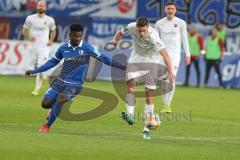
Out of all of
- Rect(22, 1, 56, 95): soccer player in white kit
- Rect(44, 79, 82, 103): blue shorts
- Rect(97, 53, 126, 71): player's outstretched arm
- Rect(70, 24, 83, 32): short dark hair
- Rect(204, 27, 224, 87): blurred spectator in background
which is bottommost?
Rect(204, 27, 224, 87): blurred spectator in background

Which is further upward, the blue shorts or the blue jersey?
the blue jersey

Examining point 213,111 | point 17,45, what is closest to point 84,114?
point 213,111

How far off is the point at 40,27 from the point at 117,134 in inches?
440

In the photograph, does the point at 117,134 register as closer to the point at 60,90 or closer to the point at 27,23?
the point at 60,90

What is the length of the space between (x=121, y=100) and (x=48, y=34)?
3609mm

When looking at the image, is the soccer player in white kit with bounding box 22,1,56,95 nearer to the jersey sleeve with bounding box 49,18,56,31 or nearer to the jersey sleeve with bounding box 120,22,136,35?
the jersey sleeve with bounding box 49,18,56,31

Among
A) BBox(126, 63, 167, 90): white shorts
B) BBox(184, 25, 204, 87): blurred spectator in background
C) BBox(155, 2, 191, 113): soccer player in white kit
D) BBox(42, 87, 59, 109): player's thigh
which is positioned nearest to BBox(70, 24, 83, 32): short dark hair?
BBox(42, 87, 59, 109): player's thigh

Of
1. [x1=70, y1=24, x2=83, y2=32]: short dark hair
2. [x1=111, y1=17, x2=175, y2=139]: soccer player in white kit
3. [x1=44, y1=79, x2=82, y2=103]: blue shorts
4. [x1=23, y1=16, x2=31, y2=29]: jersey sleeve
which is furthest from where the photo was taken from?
[x1=23, y1=16, x2=31, y2=29]: jersey sleeve

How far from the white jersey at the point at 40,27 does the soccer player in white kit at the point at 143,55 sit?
928 cm

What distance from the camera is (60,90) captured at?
16.5m

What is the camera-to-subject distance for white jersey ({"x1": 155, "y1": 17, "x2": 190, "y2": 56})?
2084 cm

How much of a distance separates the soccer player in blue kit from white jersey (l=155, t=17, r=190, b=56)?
178 inches

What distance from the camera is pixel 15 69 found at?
Result: 117ft

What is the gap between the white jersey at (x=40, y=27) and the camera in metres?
26.8
